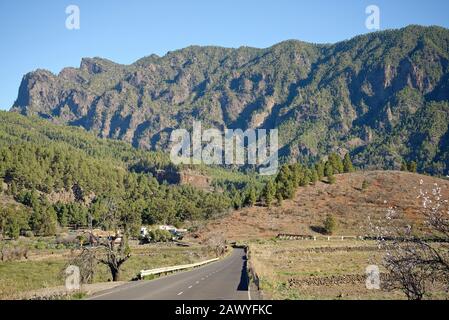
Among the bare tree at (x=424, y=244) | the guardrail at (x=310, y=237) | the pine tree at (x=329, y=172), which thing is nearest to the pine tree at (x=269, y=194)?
the pine tree at (x=329, y=172)

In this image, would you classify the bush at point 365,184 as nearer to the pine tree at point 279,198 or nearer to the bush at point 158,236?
the pine tree at point 279,198

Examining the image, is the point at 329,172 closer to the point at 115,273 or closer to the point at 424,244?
the point at 115,273

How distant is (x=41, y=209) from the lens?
5546 inches

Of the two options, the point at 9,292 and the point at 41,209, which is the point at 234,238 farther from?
the point at 9,292

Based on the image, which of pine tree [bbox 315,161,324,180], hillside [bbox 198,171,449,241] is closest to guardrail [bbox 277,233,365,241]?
hillside [bbox 198,171,449,241]

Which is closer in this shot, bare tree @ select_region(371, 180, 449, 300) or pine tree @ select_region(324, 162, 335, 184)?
bare tree @ select_region(371, 180, 449, 300)

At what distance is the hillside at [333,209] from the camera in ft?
413

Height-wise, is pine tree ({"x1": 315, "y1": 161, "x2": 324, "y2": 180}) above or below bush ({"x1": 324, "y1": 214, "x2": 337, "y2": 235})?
above

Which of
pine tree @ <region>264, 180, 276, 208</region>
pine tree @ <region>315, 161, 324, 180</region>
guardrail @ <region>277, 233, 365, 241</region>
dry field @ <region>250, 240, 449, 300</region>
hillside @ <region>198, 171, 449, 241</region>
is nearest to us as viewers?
dry field @ <region>250, 240, 449, 300</region>

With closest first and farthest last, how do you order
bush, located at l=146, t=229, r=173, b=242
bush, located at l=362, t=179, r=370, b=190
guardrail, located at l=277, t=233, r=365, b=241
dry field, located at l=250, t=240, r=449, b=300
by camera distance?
1. dry field, located at l=250, t=240, r=449, b=300
2. guardrail, located at l=277, t=233, r=365, b=241
3. bush, located at l=146, t=229, r=173, b=242
4. bush, located at l=362, t=179, r=370, b=190

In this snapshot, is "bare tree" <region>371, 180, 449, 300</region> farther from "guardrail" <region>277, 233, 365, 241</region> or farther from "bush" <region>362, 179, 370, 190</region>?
"bush" <region>362, 179, 370, 190</region>

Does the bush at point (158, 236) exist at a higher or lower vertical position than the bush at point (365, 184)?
lower

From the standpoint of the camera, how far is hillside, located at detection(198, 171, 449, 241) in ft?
413
